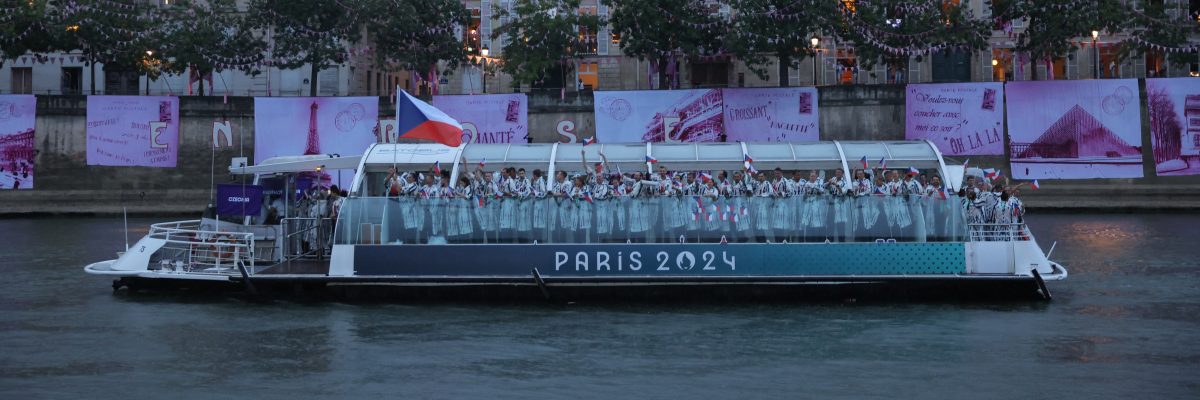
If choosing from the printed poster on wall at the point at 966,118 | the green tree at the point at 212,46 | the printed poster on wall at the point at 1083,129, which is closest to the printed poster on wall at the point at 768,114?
the printed poster on wall at the point at 966,118

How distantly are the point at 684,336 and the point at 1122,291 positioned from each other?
10.8m

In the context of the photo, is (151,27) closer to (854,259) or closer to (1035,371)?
(854,259)

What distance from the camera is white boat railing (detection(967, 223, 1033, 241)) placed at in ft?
81.8

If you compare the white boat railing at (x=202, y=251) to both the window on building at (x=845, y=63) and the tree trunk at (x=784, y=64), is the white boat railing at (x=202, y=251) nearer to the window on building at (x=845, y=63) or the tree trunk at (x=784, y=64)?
the tree trunk at (x=784, y=64)

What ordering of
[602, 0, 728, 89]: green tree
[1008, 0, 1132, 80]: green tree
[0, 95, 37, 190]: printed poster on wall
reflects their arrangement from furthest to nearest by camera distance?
1. [0, 95, 37, 190]: printed poster on wall
2. [602, 0, 728, 89]: green tree
3. [1008, 0, 1132, 80]: green tree

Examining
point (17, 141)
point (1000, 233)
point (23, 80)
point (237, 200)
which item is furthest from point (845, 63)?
point (237, 200)

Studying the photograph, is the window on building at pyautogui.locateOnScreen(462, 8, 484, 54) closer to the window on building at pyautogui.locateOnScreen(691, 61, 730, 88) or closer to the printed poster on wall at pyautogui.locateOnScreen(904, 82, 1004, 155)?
the window on building at pyautogui.locateOnScreen(691, 61, 730, 88)

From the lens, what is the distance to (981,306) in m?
25.1

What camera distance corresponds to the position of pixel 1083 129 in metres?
50.8

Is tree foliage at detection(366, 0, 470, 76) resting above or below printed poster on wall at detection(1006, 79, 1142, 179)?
above

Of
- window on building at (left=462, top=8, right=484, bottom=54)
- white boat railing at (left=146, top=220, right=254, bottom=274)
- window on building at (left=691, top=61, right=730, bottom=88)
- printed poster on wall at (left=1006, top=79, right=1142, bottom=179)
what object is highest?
window on building at (left=462, top=8, right=484, bottom=54)

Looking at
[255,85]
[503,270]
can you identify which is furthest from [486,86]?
[503,270]

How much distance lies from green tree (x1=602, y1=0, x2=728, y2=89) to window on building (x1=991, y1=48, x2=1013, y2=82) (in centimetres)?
1872

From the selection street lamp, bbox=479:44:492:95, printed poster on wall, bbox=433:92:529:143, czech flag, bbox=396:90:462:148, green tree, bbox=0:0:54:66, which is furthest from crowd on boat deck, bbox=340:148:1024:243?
green tree, bbox=0:0:54:66
